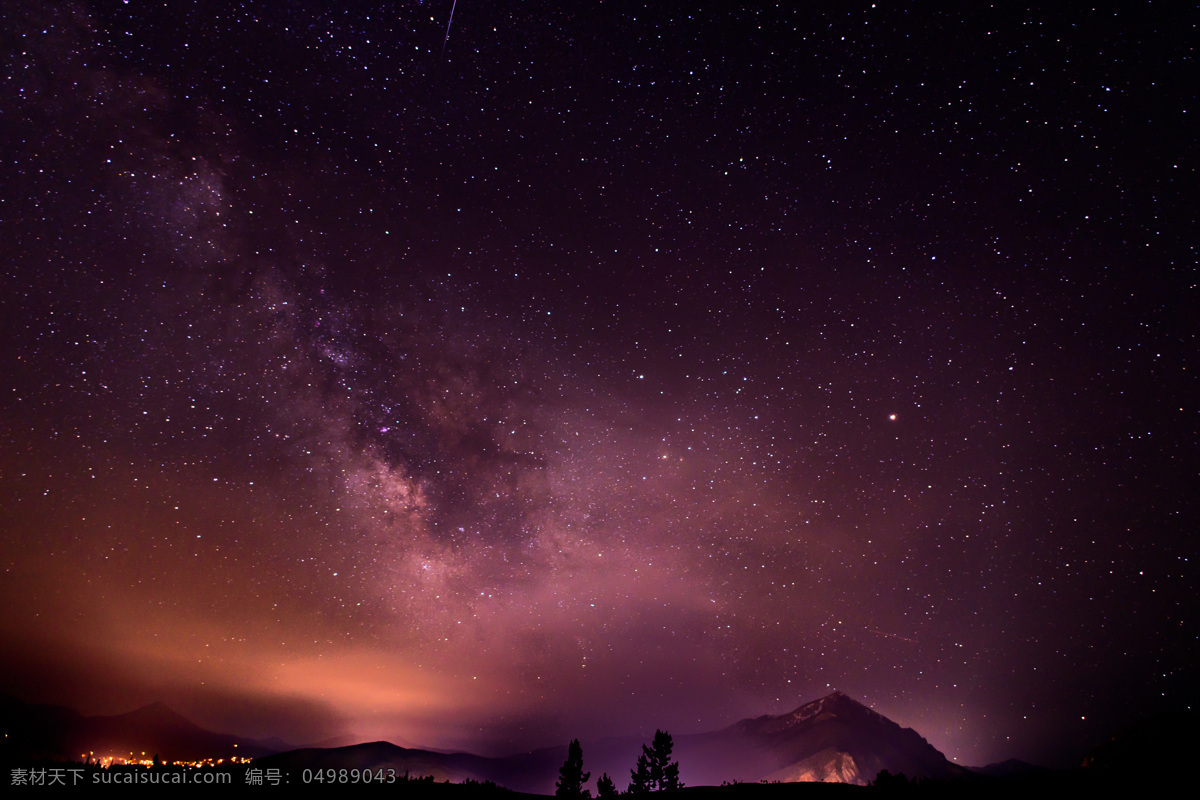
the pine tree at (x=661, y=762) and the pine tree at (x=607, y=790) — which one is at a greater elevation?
the pine tree at (x=607, y=790)

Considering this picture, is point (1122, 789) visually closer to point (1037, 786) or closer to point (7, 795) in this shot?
point (1037, 786)

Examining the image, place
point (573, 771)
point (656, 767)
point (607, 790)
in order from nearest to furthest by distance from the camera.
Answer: point (607, 790) → point (573, 771) → point (656, 767)

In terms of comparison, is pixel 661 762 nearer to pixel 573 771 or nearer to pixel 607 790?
pixel 573 771

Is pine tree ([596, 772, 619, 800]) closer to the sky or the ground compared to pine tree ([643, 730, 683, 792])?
closer to the sky

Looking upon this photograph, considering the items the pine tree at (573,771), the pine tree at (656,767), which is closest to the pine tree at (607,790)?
the pine tree at (573,771)

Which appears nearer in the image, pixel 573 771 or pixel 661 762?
pixel 573 771

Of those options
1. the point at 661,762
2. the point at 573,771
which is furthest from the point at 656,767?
the point at 573,771

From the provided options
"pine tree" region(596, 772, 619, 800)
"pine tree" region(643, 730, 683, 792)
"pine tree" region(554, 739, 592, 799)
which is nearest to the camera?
"pine tree" region(596, 772, 619, 800)

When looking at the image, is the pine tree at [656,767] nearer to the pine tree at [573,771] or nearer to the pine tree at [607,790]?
the pine tree at [573,771]

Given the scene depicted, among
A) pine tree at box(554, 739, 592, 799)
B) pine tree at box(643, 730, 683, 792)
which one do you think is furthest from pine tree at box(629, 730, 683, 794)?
pine tree at box(554, 739, 592, 799)

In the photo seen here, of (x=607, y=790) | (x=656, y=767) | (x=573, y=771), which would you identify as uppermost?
(x=607, y=790)

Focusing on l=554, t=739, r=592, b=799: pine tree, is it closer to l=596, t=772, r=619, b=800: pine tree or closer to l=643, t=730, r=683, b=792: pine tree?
l=643, t=730, r=683, b=792: pine tree

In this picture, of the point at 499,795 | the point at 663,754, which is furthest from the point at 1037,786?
the point at 663,754

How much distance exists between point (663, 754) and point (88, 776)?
1788 inches
